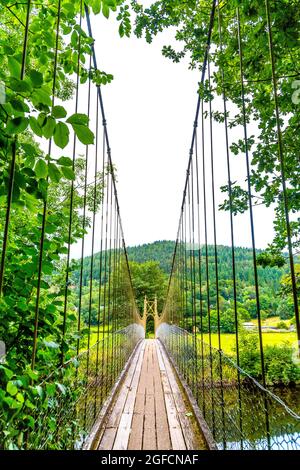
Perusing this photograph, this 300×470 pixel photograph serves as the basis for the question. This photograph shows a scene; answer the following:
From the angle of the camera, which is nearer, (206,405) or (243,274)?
(206,405)

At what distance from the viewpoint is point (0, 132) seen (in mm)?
627

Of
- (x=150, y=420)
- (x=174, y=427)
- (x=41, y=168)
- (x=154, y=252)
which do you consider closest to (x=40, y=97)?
(x=41, y=168)

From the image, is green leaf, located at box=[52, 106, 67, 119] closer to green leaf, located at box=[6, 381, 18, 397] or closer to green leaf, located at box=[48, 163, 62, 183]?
green leaf, located at box=[48, 163, 62, 183]

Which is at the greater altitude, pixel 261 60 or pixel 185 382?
pixel 261 60

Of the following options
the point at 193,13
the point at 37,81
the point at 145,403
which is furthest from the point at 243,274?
the point at 37,81

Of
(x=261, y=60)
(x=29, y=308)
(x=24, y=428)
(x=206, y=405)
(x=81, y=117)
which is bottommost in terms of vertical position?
(x=206, y=405)

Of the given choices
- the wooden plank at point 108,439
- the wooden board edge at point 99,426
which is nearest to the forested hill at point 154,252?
the wooden board edge at point 99,426

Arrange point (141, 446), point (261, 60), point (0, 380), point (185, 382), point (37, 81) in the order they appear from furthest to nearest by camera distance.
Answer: point (185, 382)
point (261, 60)
point (141, 446)
point (0, 380)
point (37, 81)

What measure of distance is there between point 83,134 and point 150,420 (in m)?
2.32

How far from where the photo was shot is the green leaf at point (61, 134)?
56 cm

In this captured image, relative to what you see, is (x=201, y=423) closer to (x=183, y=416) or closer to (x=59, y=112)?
(x=183, y=416)

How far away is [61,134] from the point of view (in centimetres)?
57
